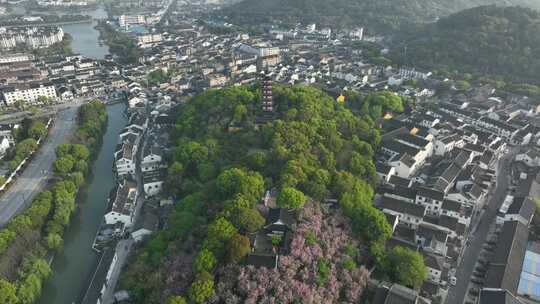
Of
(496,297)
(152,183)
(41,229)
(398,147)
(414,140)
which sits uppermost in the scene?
(414,140)

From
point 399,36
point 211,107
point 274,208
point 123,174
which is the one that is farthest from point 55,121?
point 399,36

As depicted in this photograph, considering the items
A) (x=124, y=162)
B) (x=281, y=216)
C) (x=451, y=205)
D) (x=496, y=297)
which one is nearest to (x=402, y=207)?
(x=451, y=205)

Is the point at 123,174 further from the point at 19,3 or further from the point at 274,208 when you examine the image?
the point at 19,3

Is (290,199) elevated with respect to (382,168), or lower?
elevated

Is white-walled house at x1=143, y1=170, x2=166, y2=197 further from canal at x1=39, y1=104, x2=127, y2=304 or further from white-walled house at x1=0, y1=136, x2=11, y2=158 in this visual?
white-walled house at x1=0, y1=136, x2=11, y2=158

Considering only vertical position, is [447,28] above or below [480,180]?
above

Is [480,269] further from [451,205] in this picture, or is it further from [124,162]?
[124,162]
